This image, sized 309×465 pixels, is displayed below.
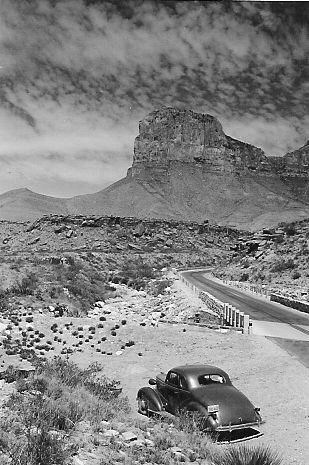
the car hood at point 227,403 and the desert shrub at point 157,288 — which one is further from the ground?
the car hood at point 227,403

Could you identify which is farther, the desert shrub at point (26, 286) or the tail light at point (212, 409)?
the desert shrub at point (26, 286)

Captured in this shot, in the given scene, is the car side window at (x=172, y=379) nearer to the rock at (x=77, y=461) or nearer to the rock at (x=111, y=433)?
the rock at (x=111, y=433)

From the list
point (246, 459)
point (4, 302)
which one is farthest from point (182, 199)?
point (246, 459)

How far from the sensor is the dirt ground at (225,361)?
9594 mm

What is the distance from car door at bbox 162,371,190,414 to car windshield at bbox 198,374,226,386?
1.21ft

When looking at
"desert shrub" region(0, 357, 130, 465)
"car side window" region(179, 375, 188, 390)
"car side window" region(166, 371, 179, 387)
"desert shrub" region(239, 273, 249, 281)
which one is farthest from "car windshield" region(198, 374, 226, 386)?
"desert shrub" region(239, 273, 249, 281)

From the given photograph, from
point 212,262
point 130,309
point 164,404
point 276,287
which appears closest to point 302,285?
point 276,287

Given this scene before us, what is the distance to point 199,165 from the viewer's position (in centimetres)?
19938

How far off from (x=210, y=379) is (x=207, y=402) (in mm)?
965

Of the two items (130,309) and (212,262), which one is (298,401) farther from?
(212,262)

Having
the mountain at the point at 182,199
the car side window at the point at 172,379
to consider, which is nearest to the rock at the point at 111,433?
the car side window at the point at 172,379

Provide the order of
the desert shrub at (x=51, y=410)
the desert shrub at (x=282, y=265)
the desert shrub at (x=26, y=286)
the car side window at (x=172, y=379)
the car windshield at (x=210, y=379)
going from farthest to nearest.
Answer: the desert shrub at (x=282, y=265), the desert shrub at (x=26, y=286), the car side window at (x=172, y=379), the car windshield at (x=210, y=379), the desert shrub at (x=51, y=410)

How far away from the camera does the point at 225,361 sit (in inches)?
607

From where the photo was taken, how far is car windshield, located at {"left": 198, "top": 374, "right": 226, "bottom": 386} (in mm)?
9791
